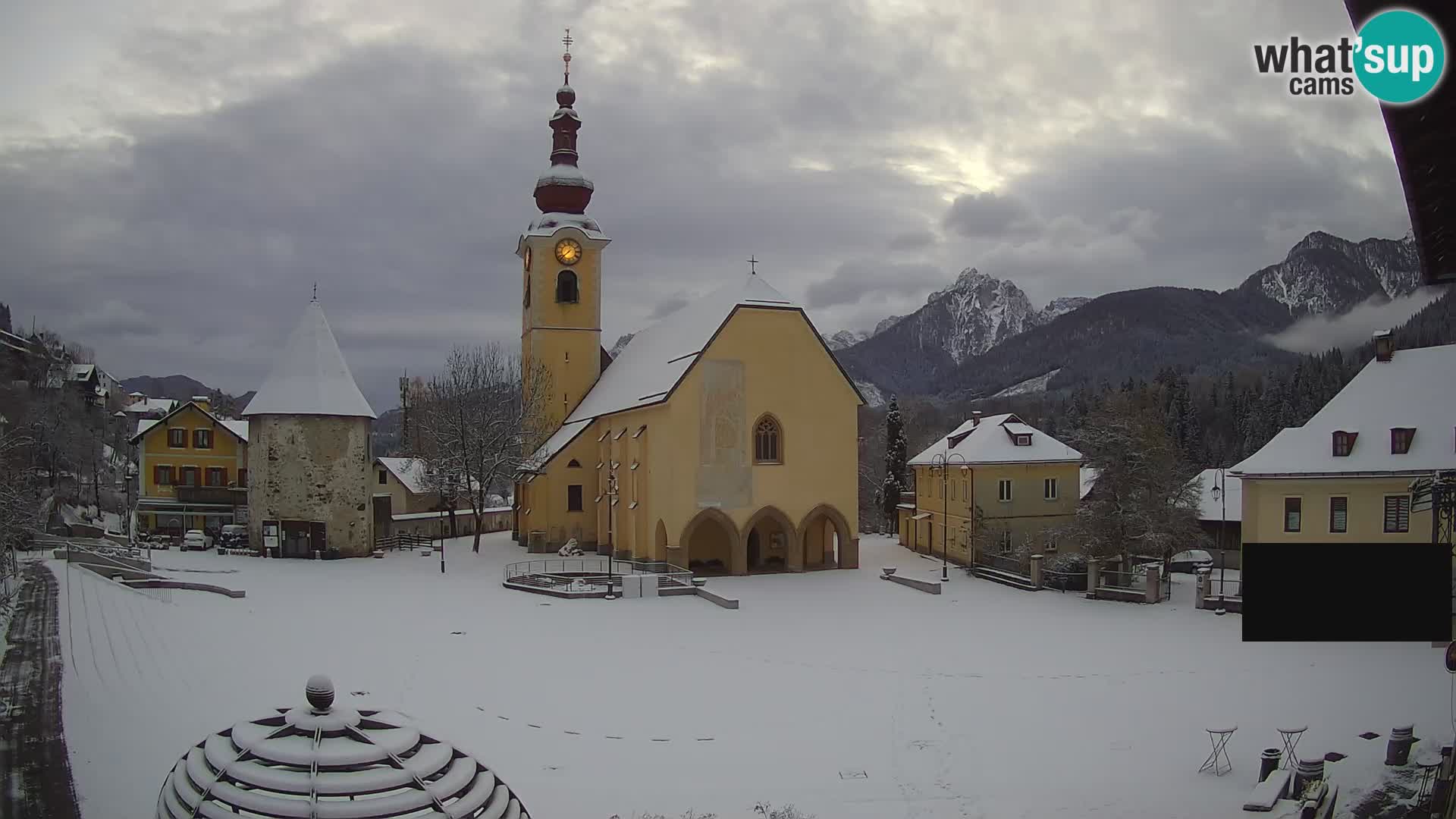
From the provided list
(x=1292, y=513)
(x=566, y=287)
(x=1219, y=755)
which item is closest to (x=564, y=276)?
(x=566, y=287)

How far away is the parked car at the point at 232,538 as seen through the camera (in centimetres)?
3899

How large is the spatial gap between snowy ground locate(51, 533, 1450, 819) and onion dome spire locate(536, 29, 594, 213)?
2557 centimetres

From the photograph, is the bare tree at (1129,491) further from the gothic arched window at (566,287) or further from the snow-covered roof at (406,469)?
the snow-covered roof at (406,469)

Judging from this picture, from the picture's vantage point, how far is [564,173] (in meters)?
47.6

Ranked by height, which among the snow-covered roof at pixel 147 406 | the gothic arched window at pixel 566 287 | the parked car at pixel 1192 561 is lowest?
the parked car at pixel 1192 561

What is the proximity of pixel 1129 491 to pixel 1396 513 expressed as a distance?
7.93 m

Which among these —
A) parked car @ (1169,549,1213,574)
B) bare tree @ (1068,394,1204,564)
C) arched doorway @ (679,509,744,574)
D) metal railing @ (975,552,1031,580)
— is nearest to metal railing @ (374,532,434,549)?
arched doorway @ (679,509,744,574)

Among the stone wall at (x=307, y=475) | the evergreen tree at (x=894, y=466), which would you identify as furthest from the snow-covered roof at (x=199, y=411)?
the evergreen tree at (x=894, y=466)

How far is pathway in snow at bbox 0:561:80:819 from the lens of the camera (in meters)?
9.87

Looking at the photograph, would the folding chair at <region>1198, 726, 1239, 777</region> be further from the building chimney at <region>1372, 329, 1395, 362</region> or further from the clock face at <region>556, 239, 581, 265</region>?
the clock face at <region>556, 239, 581, 265</region>

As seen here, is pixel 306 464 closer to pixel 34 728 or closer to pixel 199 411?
pixel 199 411

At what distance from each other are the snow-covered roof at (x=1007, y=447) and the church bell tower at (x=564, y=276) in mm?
18241

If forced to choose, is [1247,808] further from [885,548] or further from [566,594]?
[885,548]

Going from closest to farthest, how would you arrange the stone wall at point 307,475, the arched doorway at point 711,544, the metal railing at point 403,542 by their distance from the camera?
the arched doorway at point 711,544, the stone wall at point 307,475, the metal railing at point 403,542
